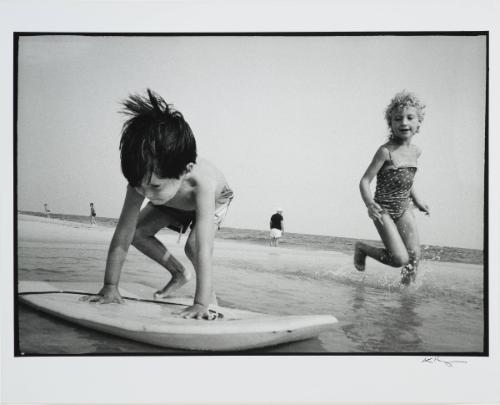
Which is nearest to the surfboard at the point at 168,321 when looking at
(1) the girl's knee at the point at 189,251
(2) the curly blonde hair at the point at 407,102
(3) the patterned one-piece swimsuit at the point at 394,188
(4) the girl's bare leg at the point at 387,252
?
(1) the girl's knee at the point at 189,251

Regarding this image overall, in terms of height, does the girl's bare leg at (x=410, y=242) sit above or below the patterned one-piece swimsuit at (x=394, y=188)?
below

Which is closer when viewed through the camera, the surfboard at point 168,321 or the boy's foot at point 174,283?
the surfboard at point 168,321

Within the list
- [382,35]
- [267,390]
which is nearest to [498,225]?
[382,35]

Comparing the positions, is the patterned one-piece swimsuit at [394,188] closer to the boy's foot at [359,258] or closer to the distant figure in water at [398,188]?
the distant figure in water at [398,188]

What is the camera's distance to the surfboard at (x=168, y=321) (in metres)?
1.82

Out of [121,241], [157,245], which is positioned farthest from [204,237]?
[121,241]

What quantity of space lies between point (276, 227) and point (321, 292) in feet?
0.97

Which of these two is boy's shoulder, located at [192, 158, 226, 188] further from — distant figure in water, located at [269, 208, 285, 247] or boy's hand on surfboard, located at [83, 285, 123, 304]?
boy's hand on surfboard, located at [83, 285, 123, 304]

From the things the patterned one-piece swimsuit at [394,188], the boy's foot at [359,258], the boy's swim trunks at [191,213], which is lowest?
the boy's foot at [359,258]

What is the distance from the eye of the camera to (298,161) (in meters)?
2.03

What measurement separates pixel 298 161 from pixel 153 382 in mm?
957

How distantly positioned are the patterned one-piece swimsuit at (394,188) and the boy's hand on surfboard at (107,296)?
1.03m

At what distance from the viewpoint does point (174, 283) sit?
6.58 feet
